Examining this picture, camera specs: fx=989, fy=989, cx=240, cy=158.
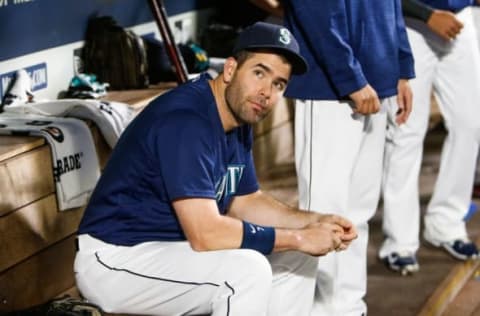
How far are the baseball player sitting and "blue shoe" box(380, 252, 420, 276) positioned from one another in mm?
1130

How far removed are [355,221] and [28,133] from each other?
44.8 inches

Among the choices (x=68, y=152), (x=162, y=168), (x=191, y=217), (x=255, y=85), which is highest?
(x=255, y=85)

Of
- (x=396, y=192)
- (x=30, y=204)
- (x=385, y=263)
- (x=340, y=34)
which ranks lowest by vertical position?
(x=385, y=263)

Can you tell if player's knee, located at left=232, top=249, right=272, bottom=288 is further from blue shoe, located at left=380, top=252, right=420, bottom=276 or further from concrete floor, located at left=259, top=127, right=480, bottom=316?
blue shoe, located at left=380, top=252, right=420, bottom=276

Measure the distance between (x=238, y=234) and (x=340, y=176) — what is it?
661 millimetres

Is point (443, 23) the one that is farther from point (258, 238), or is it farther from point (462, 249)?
point (258, 238)

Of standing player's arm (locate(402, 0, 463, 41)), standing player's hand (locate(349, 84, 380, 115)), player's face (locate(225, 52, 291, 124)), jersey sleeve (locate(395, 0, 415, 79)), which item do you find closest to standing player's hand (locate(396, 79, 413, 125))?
jersey sleeve (locate(395, 0, 415, 79))

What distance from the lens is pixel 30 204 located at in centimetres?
319

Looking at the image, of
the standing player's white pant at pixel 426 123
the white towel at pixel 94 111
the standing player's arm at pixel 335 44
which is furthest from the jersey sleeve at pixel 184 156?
the standing player's white pant at pixel 426 123

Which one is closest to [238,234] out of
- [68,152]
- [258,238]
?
[258,238]

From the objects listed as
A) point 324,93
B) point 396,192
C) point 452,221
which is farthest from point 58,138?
point 452,221

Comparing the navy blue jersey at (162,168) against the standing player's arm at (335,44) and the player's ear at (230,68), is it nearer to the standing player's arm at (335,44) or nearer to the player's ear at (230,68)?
the player's ear at (230,68)

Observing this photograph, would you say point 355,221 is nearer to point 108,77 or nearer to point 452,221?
A: point 452,221

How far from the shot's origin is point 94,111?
3.58 metres
